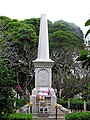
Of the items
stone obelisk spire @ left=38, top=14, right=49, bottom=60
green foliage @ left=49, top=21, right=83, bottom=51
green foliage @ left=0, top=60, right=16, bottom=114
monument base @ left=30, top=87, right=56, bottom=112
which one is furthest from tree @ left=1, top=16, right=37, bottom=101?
green foliage @ left=0, top=60, right=16, bottom=114

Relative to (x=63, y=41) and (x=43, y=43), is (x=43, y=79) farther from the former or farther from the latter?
(x=63, y=41)

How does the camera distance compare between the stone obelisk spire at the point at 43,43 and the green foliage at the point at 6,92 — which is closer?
the green foliage at the point at 6,92

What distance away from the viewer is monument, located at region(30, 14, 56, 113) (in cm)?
1991

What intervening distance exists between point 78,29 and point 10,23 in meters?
20.1

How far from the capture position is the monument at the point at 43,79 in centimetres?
1991

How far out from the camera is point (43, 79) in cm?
2088

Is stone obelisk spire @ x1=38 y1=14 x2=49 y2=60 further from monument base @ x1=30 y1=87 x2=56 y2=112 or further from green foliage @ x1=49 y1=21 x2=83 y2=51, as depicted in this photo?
green foliage @ x1=49 y1=21 x2=83 y2=51

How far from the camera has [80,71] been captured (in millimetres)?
32719

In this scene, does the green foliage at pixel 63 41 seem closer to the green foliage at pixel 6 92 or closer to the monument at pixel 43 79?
the monument at pixel 43 79

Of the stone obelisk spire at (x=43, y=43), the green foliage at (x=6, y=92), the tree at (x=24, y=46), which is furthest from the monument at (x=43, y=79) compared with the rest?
the green foliage at (x=6, y=92)

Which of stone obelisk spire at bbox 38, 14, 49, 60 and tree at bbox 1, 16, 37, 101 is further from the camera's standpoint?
tree at bbox 1, 16, 37, 101

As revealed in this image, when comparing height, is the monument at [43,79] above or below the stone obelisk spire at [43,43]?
below

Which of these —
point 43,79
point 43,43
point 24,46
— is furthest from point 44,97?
point 24,46

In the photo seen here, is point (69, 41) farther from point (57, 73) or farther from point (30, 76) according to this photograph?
point (30, 76)
